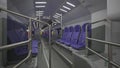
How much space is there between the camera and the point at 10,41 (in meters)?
3.04

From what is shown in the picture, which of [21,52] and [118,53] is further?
[21,52]

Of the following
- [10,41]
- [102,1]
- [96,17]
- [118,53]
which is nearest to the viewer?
[118,53]

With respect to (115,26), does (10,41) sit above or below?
below

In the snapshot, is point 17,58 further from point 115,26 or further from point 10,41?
point 115,26

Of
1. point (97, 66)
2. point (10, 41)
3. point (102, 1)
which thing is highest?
point (102, 1)

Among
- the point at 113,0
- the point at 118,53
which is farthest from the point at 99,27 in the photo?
the point at 113,0

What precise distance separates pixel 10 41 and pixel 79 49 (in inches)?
105

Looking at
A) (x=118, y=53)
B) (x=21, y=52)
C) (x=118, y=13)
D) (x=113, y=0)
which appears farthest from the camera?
(x=21, y=52)

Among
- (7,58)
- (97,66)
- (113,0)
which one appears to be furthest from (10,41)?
(113,0)

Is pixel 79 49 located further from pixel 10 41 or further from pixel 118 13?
pixel 118 13

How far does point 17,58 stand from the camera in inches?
124

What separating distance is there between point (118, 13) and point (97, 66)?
53.8 inches

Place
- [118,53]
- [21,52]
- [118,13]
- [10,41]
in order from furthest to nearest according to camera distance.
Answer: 1. [21,52]
2. [10,41]
3. [118,53]
4. [118,13]

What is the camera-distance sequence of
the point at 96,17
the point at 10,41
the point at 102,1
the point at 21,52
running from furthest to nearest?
1. the point at 96,17
2. the point at 102,1
3. the point at 21,52
4. the point at 10,41
